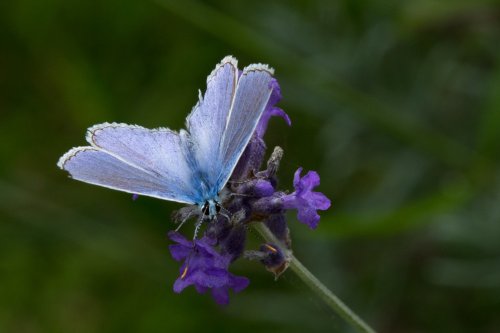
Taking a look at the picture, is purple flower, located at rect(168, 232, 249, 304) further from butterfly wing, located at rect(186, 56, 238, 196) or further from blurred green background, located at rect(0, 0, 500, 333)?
blurred green background, located at rect(0, 0, 500, 333)

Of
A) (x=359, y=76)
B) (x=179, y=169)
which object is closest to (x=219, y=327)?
(x=359, y=76)

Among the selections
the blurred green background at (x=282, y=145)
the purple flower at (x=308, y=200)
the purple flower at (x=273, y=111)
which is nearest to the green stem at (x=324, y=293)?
the purple flower at (x=308, y=200)

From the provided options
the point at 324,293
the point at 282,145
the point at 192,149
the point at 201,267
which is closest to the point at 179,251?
the point at 201,267

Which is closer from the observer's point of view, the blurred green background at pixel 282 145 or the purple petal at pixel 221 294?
the purple petal at pixel 221 294

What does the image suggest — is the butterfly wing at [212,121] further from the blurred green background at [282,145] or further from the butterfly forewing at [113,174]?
the blurred green background at [282,145]

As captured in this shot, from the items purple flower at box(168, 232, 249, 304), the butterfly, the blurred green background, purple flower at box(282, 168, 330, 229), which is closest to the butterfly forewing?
the butterfly

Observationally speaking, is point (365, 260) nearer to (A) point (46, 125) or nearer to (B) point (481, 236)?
(B) point (481, 236)
